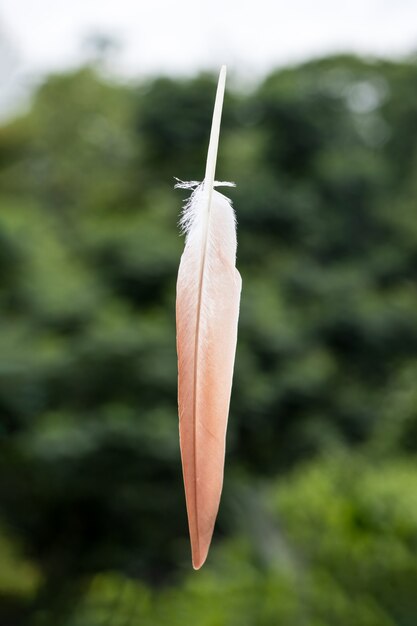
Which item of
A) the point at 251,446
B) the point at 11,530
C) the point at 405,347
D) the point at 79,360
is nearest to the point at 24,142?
the point at 79,360

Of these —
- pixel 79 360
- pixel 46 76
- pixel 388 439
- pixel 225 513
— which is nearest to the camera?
pixel 388 439

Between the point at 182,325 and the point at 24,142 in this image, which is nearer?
the point at 182,325

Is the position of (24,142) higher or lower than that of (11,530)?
higher

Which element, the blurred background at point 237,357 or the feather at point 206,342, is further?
the blurred background at point 237,357

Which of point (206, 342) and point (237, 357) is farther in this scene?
point (237, 357)

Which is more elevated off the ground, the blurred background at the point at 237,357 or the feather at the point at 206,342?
the feather at the point at 206,342

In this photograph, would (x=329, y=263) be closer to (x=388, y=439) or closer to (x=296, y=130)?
(x=296, y=130)

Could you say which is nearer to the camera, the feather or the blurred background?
the feather

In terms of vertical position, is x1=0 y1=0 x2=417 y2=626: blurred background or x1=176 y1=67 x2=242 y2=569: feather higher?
x1=176 y1=67 x2=242 y2=569: feather
